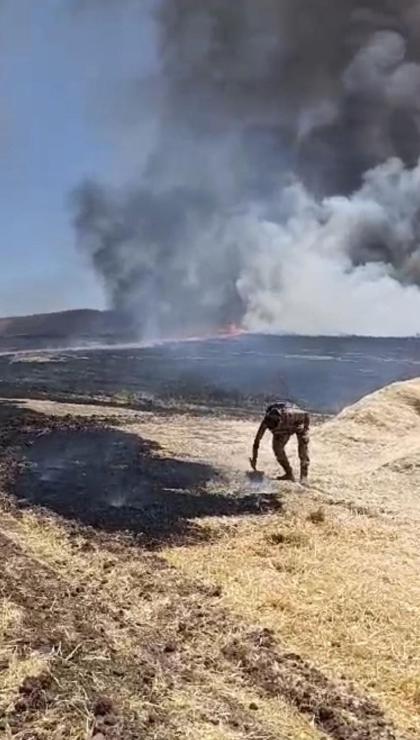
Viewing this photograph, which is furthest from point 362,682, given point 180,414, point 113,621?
point 180,414

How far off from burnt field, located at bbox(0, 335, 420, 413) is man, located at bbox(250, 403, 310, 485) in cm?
1133

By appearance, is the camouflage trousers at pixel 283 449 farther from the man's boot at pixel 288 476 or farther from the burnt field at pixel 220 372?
the burnt field at pixel 220 372

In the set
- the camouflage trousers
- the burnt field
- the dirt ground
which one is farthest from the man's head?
the burnt field

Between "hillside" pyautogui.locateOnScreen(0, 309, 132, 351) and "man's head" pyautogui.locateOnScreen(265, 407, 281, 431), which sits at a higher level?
"hillside" pyautogui.locateOnScreen(0, 309, 132, 351)

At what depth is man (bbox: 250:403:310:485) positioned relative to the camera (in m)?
14.2

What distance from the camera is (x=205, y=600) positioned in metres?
7.98

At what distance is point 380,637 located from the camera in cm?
717

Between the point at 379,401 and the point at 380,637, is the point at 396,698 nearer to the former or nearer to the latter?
the point at 380,637

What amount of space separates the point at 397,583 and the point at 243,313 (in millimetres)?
57314

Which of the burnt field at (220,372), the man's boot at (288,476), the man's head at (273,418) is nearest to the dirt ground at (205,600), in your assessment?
the man's boot at (288,476)

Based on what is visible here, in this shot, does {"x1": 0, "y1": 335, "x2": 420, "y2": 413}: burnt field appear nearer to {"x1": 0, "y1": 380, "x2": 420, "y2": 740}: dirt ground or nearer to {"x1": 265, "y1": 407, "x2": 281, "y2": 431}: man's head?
{"x1": 265, "y1": 407, "x2": 281, "y2": 431}: man's head

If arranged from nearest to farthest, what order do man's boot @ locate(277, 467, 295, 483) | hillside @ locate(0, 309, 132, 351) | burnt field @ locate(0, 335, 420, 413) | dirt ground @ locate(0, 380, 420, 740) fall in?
1. dirt ground @ locate(0, 380, 420, 740)
2. man's boot @ locate(277, 467, 295, 483)
3. burnt field @ locate(0, 335, 420, 413)
4. hillside @ locate(0, 309, 132, 351)

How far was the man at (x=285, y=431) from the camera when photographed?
14219mm

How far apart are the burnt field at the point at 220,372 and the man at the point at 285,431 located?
11328 mm
